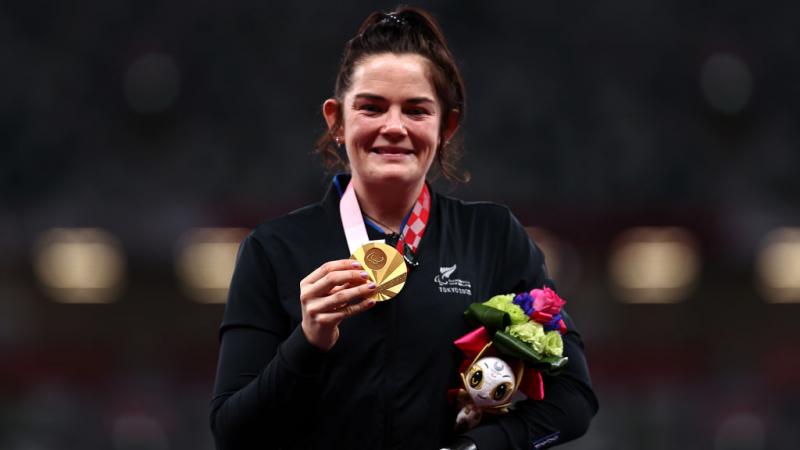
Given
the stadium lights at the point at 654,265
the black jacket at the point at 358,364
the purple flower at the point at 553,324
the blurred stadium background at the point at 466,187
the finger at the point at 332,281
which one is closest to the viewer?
the finger at the point at 332,281

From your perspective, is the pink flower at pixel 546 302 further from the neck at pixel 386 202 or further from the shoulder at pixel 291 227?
the shoulder at pixel 291 227

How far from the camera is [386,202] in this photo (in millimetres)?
1720

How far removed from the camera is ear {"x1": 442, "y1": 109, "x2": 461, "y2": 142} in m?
1.73

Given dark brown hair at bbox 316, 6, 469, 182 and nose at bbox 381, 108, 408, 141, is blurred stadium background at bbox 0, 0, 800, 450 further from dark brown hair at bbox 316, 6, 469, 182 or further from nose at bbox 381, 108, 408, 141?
nose at bbox 381, 108, 408, 141

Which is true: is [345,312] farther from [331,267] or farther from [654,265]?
[654,265]

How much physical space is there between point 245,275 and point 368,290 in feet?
0.87

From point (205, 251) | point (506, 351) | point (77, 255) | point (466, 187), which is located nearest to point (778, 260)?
point (466, 187)

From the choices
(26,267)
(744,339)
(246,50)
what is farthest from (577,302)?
A: (26,267)

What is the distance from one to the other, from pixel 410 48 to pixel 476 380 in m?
0.51

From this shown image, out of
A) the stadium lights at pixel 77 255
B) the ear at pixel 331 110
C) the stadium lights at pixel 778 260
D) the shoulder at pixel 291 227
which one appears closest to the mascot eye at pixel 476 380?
the shoulder at pixel 291 227

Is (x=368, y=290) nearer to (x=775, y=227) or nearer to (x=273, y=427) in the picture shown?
(x=273, y=427)

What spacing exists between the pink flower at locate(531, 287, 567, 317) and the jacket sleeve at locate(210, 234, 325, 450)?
1.14ft

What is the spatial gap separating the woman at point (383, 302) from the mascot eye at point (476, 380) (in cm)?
5

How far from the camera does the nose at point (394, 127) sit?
1.61m
